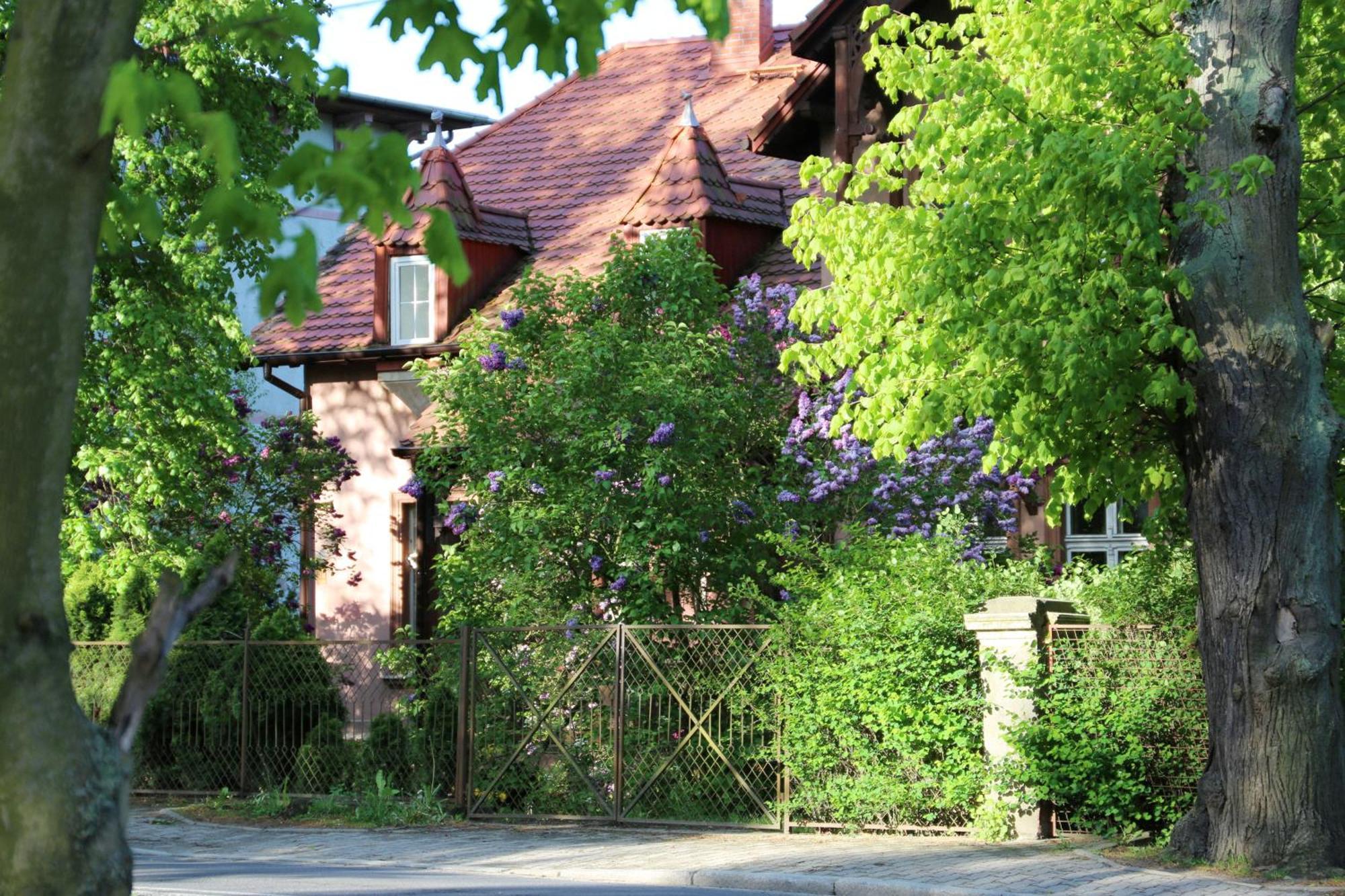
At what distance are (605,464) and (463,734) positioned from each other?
299 centimetres

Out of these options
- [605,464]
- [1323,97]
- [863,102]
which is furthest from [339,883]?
[863,102]

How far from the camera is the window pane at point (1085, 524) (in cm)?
2155

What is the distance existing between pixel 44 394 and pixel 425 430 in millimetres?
21136

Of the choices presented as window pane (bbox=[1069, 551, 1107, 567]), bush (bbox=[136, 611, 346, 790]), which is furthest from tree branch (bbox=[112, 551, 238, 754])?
window pane (bbox=[1069, 551, 1107, 567])

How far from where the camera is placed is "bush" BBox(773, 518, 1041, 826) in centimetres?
1432

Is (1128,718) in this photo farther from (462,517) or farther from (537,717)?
(462,517)

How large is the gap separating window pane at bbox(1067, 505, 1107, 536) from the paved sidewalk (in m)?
8.00

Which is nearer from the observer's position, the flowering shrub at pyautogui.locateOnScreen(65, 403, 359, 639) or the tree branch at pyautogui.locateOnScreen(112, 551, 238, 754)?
the tree branch at pyautogui.locateOnScreen(112, 551, 238, 754)

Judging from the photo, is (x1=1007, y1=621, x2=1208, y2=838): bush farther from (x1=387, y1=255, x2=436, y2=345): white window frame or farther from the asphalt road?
(x1=387, y1=255, x2=436, y2=345): white window frame

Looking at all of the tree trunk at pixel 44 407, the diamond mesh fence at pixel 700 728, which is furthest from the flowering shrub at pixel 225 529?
the tree trunk at pixel 44 407

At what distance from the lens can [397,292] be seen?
27.0 meters

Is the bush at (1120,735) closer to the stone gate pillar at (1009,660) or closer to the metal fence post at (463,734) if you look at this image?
the stone gate pillar at (1009,660)

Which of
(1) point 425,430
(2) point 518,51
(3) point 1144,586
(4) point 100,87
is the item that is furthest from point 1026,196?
(1) point 425,430

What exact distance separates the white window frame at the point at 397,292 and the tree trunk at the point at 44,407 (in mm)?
23055
